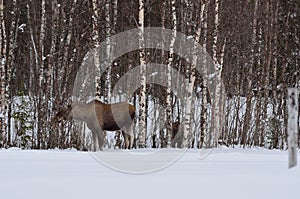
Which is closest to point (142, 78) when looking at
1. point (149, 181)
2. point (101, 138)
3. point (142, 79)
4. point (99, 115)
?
point (142, 79)

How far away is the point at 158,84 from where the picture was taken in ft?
51.9

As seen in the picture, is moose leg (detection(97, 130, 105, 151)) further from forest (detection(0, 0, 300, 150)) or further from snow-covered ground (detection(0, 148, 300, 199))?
snow-covered ground (detection(0, 148, 300, 199))

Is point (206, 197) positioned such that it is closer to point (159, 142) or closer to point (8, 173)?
point (8, 173)

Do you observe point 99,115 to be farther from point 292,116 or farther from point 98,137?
point 292,116

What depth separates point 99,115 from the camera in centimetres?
1207

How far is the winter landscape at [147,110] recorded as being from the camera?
210 inches

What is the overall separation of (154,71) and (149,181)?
389 inches

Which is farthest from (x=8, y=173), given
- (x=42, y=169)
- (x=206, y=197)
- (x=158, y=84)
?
(x=158, y=84)

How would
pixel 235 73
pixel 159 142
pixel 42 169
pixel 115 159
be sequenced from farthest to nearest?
pixel 235 73 → pixel 159 142 → pixel 115 159 → pixel 42 169

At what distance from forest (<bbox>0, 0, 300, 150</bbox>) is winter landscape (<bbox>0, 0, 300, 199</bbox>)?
4 centimetres

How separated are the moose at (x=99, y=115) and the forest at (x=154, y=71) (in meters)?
0.36

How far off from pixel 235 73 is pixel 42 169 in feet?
42.6

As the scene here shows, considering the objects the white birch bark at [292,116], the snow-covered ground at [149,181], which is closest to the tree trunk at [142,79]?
the snow-covered ground at [149,181]

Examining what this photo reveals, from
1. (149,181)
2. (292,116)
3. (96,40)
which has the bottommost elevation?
(149,181)
